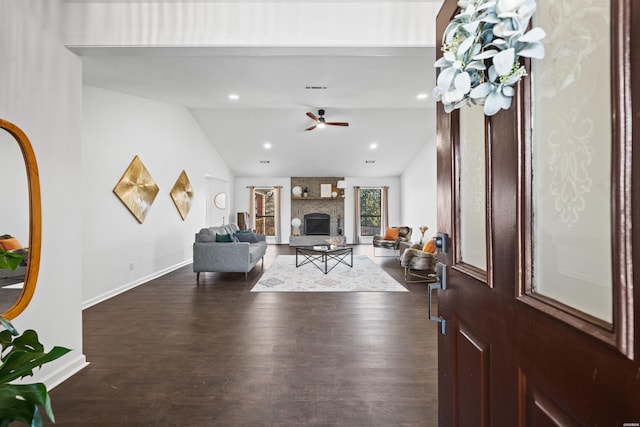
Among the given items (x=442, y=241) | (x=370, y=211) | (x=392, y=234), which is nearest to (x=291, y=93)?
(x=442, y=241)

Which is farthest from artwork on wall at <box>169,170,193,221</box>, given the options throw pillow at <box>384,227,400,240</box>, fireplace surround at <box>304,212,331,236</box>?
throw pillow at <box>384,227,400,240</box>

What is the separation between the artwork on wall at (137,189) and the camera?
4387mm

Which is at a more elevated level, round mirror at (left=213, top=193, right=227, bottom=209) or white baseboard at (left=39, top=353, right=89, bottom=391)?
round mirror at (left=213, top=193, right=227, bottom=209)

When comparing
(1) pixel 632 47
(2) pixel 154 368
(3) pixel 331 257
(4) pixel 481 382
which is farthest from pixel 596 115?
(3) pixel 331 257

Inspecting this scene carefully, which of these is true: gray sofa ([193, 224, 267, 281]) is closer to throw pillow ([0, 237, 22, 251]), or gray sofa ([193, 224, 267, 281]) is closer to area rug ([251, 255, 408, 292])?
area rug ([251, 255, 408, 292])

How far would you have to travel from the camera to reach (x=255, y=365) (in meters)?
2.28

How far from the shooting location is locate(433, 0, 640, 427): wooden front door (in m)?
0.51

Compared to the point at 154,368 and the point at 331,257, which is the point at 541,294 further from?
the point at 331,257

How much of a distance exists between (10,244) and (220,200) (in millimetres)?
7057

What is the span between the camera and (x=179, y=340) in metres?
2.72

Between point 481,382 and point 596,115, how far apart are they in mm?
795

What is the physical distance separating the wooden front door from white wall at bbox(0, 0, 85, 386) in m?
2.46

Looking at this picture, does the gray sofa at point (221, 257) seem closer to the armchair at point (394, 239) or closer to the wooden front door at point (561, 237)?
the armchair at point (394, 239)

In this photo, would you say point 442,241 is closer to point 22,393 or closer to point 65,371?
point 22,393
